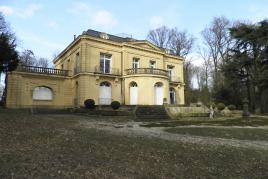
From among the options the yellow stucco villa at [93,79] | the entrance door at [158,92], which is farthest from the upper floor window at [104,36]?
the entrance door at [158,92]

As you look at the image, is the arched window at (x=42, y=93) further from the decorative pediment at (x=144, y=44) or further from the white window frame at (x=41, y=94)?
the decorative pediment at (x=144, y=44)

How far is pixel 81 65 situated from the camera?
30359mm

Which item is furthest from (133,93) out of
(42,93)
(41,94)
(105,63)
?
(41,94)

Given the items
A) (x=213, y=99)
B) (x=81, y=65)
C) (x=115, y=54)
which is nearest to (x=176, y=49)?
(x=213, y=99)

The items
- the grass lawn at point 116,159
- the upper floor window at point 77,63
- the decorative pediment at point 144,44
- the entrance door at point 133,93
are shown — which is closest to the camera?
the grass lawn at point 116,159

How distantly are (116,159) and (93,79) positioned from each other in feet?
80.8

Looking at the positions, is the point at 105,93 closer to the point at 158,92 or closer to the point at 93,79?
the point at 93,79

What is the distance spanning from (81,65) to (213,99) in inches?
854

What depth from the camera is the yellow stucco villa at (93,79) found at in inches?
1155

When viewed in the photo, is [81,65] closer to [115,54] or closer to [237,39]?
[115,54]

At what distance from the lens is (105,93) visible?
3194 centimetres

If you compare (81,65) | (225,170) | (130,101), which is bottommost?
(225,170)

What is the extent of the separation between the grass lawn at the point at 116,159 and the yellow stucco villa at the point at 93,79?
21.2m

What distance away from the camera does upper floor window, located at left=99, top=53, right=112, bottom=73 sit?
32344mm
